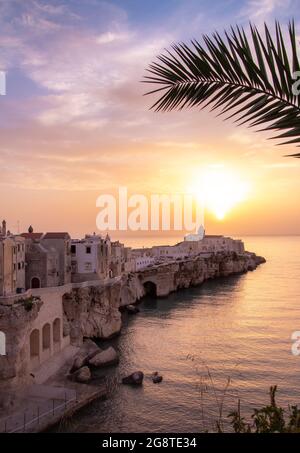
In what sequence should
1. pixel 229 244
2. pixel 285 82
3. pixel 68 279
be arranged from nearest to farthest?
pixel 285 82 → pixel 68 279 → pixel 229 244

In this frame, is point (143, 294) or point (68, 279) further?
point (143, 294)

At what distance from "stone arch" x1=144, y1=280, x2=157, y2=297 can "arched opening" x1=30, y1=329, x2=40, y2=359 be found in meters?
45.0

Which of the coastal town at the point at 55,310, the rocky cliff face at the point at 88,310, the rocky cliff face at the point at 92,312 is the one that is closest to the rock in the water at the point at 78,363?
the coastal town at the point at 55,310

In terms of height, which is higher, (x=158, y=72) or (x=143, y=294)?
(x=158, y=72)

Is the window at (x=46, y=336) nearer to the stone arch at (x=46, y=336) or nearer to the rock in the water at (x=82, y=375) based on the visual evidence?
the stone arch at (x=46, y=336)

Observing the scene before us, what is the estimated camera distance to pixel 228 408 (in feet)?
83.4

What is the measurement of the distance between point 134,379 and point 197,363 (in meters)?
6.70

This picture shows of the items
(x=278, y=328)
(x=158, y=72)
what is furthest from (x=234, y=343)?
(x=158, y=72)

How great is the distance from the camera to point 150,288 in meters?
78.2

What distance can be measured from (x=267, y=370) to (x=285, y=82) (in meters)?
A: 30.2

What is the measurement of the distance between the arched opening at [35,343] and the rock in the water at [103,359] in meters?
4.74

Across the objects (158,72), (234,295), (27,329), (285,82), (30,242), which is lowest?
(234,295)

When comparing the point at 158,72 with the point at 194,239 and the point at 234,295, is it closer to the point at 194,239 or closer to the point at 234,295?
the point at 234,295

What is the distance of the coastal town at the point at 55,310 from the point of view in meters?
26.7
